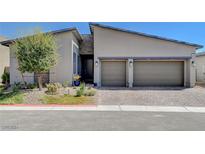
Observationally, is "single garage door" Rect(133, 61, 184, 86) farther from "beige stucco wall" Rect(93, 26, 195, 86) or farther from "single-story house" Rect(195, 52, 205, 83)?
"single-story house" Rect(195, 52, 205, 83)

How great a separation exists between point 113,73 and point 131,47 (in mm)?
2842

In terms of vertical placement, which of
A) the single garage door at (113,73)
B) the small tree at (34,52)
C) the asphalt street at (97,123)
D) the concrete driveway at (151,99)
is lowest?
the asphalt street at (97,123)

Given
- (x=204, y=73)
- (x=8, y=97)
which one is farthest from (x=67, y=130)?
(x=204, y=73)

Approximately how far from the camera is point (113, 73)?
19.3 m

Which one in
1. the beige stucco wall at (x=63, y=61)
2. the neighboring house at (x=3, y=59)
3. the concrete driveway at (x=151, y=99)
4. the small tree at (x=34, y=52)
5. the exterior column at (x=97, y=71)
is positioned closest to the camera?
the concrete driveway at (x=151, y=99)

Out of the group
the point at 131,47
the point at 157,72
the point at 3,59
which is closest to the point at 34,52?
the point at 131,47

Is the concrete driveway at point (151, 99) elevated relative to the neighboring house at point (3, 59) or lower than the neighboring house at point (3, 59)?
lower

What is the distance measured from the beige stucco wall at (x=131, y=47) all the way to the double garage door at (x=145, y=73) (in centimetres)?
90

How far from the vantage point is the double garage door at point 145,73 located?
19.3 m

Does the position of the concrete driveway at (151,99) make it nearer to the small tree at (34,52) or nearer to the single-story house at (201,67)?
the small tree at (34,52)

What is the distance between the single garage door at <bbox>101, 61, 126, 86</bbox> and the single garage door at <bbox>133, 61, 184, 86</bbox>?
1.13 m

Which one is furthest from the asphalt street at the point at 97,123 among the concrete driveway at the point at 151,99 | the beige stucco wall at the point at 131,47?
the beige stucco wall at the point at 131,47

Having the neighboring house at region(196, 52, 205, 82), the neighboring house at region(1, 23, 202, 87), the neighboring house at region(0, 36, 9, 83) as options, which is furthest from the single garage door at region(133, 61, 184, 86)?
the neighboring house at region(0, 36, 9, 83)

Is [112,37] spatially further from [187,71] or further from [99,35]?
[187,71]
